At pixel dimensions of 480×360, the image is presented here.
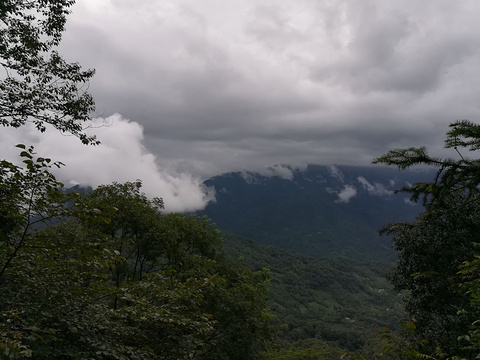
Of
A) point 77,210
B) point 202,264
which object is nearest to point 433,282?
point 202,264

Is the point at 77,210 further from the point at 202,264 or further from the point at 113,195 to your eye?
the point at 202,264

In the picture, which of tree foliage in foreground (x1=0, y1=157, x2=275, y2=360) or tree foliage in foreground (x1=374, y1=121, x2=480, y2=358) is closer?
tree foliage in foreground (x1=0, y1=157, x2=275, y2=360)

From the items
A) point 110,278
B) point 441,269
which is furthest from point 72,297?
point 441,269

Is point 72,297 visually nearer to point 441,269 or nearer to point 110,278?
point 110,278

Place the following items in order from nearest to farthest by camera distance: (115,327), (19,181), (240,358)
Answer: (19,181) < (115,327) < (240,358)

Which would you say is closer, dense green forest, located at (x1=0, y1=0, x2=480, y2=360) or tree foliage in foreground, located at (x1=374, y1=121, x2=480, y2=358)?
dense green forest, located at (x1=0, y1=0, x2=480, y2=360)

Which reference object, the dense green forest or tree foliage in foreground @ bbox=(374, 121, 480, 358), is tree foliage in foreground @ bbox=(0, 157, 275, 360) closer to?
the dense green forest

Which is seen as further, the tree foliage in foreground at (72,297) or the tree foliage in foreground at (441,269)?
the tree foliage in foreground at (441,269)

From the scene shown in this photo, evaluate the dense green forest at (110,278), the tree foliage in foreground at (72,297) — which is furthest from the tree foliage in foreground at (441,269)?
the tree foliage in foreground at (72,297)

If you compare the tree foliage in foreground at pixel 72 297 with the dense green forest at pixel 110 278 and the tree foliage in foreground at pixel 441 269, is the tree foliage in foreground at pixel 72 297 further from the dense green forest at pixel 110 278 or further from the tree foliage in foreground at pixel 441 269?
the tree foliage in foreground at pixel 441 269

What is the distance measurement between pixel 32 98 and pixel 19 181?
4763 millimetres

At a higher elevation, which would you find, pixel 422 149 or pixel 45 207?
pixel 422 149

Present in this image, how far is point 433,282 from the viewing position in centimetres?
1600

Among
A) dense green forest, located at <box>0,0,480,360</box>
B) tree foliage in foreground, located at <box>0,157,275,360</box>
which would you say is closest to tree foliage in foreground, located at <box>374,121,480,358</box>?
dense green forest, located at <box>0,0,480,360</box>
